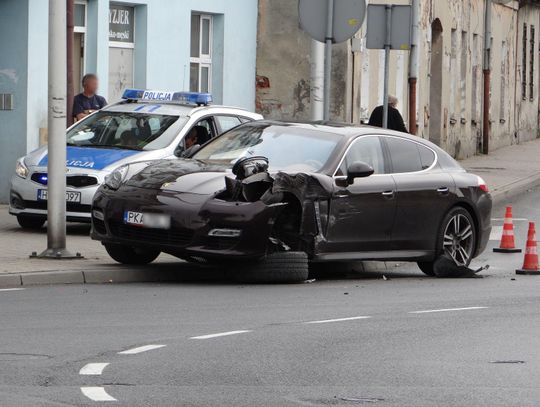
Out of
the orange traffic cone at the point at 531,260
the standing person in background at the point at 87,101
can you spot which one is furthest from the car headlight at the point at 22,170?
the orange traffic cone at the point at 531,260

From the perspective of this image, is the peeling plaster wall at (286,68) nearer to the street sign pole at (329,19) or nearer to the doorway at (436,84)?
the doorway at (436,84)

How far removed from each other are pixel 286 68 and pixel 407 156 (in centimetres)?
1435

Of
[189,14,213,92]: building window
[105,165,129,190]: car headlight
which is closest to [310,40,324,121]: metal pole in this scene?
[105,165,129,190]: car headlight

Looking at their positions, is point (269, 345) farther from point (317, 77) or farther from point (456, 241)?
point (317, 77)

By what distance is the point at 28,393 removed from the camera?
8016mm

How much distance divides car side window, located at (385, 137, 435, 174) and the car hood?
2.02 meters

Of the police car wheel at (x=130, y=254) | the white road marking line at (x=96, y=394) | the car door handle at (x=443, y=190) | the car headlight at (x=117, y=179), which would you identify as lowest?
the police car wheel at (x=130, y=254)

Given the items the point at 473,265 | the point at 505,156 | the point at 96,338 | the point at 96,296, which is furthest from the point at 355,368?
the point at 505,156

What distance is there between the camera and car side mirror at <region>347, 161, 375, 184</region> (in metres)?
14.7

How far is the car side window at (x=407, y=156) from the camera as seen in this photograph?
51.9ft

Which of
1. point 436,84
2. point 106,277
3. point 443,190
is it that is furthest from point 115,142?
point 436,84

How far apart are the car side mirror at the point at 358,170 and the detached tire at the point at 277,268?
91 centimetres

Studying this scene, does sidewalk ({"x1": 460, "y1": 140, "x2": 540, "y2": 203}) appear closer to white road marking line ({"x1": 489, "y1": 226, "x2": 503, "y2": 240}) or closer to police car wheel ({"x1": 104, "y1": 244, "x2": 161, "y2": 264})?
white road marking line ({"x1": 489, "y1": 226, "x2": 503, "y2": 240})

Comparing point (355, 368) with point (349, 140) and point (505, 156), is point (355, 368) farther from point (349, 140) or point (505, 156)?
point (505, 156)
